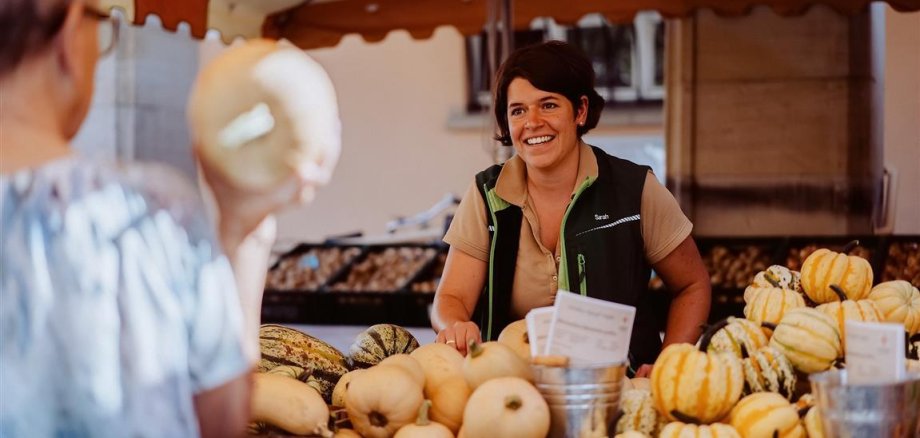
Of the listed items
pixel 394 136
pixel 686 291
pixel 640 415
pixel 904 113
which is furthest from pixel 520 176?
pixel 394 136

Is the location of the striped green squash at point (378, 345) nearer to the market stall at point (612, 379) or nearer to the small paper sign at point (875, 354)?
the market stall at point (612, 379)

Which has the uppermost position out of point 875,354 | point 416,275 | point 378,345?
point 875,354

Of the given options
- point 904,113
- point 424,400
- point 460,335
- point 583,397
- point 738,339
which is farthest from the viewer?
A: point 904,113

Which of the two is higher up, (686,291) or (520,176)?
(520,176)

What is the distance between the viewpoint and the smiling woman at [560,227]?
322 centimetres

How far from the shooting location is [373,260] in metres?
9.52

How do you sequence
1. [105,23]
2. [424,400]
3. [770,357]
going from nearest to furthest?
[424,400]
[770,357]
[105,23]

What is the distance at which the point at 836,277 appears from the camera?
2689 millimetres

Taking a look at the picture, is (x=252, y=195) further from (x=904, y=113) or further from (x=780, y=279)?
(x=904, y=113)

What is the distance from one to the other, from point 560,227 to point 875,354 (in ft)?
4.57

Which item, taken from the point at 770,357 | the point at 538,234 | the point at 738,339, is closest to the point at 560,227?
the point at 538,234

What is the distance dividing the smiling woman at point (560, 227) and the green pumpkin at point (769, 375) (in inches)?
34.3

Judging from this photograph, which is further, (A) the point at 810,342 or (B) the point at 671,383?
(A) the point at 810,342

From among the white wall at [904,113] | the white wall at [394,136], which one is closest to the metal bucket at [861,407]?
the white wall at [904,113]
